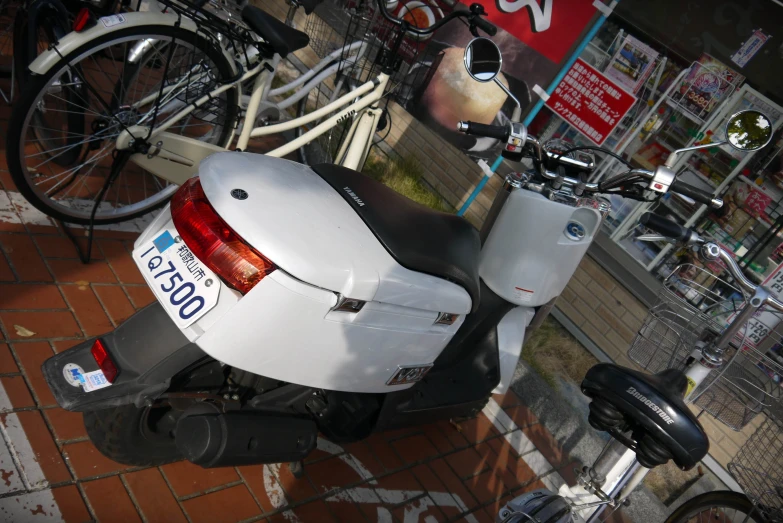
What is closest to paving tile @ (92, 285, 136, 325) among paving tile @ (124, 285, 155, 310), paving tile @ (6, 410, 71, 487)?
paving tile @ (124, 285, 155, 310)

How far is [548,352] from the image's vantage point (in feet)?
15.5

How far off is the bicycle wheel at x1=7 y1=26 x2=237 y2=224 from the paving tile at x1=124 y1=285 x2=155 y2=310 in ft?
1.70

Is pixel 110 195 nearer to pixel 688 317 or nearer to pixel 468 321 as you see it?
pixel 468 321

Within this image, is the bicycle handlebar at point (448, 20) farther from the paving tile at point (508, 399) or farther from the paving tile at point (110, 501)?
the paving tile at point (110, 501)

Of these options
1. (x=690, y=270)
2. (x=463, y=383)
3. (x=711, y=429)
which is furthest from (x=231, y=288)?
(x=711, y=429)

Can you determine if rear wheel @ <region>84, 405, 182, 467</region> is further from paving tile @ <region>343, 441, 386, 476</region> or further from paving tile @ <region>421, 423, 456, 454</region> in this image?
paving tile @ <region>421, 423, 456, 454</region>

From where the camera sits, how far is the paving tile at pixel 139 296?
11.0 ft

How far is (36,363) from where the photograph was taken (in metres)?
2.75

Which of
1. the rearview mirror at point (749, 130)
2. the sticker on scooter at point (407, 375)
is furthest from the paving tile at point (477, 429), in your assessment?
the rearview mirror at point (749, 130)

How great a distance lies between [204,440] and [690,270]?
130 inches

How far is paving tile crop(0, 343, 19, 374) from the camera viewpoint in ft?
8.73

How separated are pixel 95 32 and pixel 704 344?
3.09 metres

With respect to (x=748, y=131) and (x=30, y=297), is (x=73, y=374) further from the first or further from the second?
(x=748, y=131)

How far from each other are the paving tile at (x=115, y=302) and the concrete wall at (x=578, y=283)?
3.29 m
